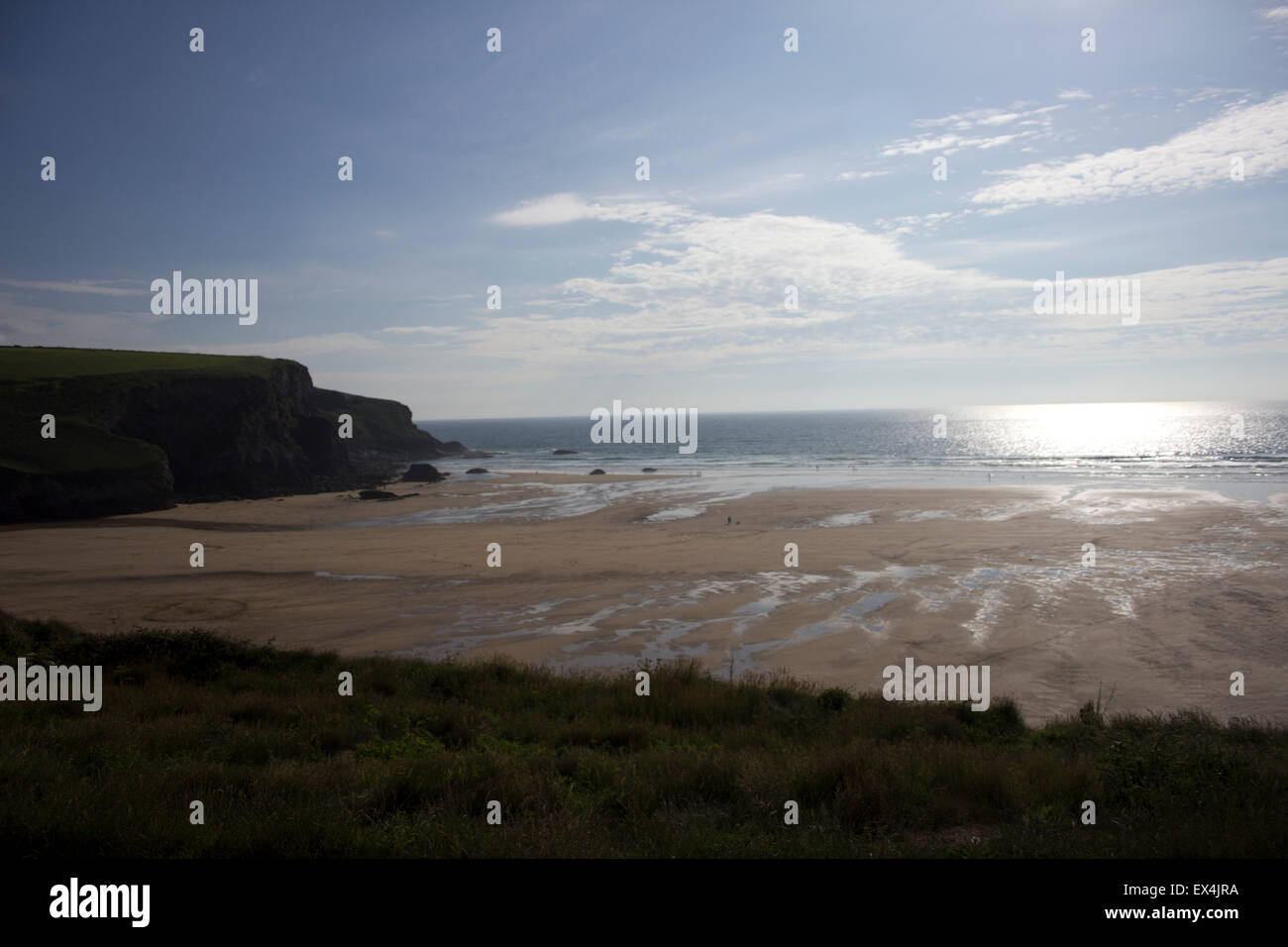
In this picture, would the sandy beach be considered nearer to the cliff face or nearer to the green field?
the cliff face

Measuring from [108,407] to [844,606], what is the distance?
54182mm

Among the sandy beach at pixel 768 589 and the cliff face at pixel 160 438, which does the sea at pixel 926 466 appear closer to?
the sandy beach at pixel 768 589

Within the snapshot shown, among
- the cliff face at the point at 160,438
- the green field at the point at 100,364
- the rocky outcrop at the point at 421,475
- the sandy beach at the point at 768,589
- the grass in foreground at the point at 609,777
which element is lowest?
the sandy beach at the point at 768,589

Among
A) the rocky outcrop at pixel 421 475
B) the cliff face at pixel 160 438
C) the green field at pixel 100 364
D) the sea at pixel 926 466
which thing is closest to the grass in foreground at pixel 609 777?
the sea at pixel 926 466

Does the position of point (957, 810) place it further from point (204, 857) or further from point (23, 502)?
point (23, 502)

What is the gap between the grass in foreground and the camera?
5.38m

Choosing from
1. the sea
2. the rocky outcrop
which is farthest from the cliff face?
the sea

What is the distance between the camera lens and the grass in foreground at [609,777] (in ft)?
17.6

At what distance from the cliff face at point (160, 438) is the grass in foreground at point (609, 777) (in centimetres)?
3758

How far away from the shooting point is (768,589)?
2331 centimetres

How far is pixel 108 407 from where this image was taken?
5053cm

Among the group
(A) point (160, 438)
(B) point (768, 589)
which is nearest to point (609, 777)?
(B) point (768, 589)
